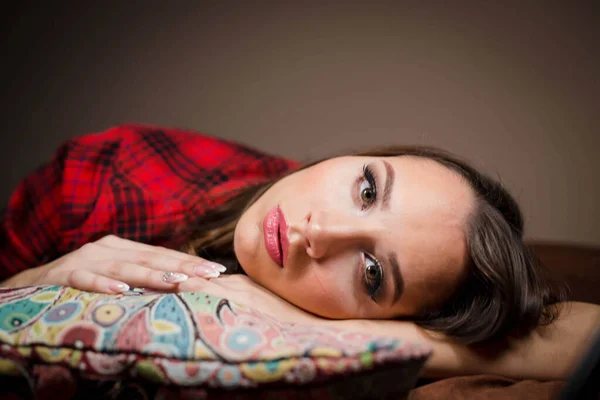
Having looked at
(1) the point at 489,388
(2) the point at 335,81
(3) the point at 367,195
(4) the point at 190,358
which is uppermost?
(2) the point at 335,81

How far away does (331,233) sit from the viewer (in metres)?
0.81

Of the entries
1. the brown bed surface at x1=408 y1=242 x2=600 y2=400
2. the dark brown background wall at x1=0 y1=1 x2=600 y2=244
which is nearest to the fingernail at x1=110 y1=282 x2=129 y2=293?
the brown bed surface at x1=408 y1=242 x2=600 y2=400

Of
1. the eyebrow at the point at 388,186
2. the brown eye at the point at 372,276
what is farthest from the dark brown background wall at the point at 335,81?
the brown eye at the point at 372,276

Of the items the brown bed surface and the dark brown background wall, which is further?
the dark brown background wall

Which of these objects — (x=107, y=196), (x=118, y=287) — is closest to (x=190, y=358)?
(x=118, y=287)

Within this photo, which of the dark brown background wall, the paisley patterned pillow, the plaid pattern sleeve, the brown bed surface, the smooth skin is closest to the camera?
the paisley patterned pillow

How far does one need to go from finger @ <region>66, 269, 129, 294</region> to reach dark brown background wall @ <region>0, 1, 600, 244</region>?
1060 millimetres

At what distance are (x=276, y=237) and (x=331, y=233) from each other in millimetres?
124

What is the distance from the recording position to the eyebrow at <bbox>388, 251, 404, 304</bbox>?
83 centimetres

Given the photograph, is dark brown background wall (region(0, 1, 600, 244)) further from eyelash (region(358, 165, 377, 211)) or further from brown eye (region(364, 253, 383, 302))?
brown eye (region(364, 253, 383, 302))

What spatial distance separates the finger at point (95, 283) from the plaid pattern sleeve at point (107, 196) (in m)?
0.36

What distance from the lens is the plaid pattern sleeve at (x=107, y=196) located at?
45.7 inches

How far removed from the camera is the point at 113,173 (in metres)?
1.22

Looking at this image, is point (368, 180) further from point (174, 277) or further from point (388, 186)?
point (174, 277)
